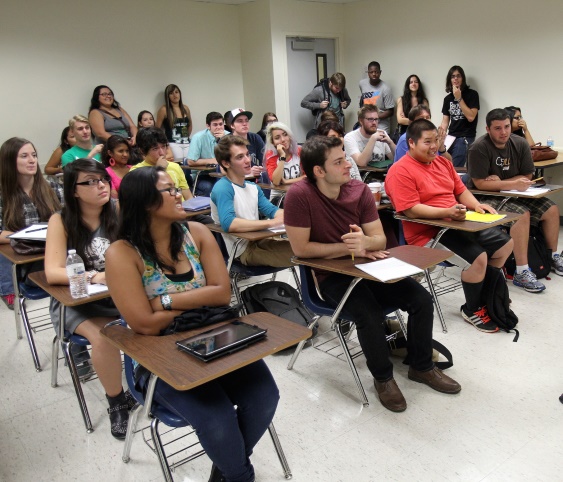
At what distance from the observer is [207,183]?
17.1 feet

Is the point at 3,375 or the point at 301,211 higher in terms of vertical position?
the point at 301,211

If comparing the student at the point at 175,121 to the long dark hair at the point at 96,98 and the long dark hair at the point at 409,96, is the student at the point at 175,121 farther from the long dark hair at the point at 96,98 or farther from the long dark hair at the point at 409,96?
the long dark hair at the point at 409,96

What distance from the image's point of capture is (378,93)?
7227 mm

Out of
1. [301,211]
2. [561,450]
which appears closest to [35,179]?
[301,211]

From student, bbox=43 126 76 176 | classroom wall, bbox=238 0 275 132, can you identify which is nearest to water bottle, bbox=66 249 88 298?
student, bbox=43 126 76 176

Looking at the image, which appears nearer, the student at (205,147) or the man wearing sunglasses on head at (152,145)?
the man wearing sunglasses on head at (152,145)

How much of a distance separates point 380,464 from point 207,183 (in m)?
3.75

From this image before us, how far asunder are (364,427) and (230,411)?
816 mm

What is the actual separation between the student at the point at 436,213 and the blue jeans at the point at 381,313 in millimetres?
740

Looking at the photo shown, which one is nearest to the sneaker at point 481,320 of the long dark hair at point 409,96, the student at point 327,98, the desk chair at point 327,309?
the desk chair at point 327,309

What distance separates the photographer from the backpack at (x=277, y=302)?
2824 mm

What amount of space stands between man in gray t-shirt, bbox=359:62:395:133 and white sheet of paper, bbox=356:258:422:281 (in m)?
5.35

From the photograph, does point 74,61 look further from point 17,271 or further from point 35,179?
point 17,271

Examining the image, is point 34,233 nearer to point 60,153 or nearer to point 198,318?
point 198,318
